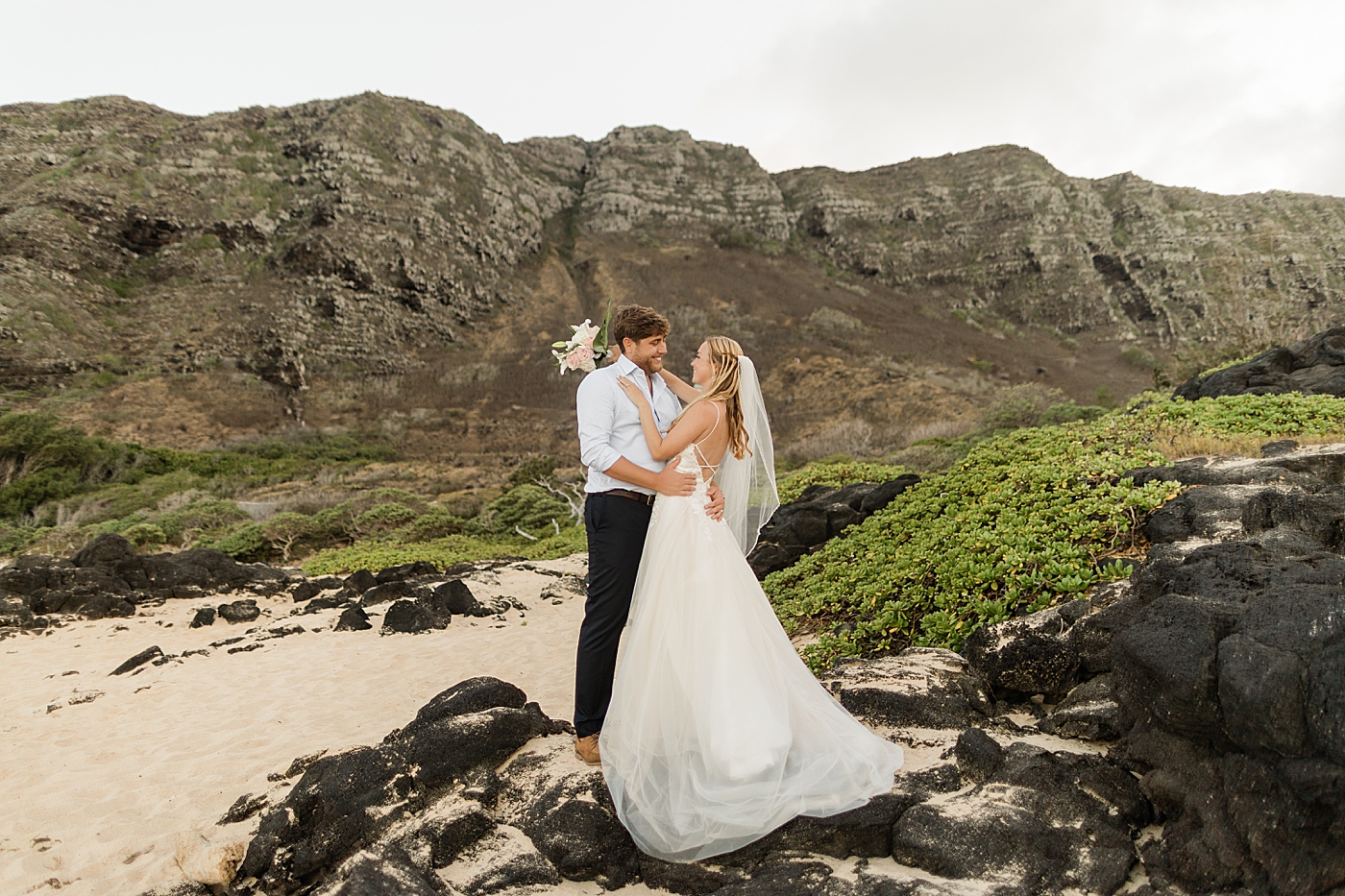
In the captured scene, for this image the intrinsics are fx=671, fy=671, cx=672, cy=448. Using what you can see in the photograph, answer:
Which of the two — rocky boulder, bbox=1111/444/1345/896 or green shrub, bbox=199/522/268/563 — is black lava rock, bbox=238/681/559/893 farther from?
green shrub, bbox=199/522/268/563

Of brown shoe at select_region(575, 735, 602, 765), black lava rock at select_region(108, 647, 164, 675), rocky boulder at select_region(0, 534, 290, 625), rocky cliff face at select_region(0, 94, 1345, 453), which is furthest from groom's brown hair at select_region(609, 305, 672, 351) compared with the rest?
rocky cliff face at select_region(0, 94, 1345, 453)

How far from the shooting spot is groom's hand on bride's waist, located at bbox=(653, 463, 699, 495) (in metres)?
3.34

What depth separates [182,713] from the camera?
5652 millimetres

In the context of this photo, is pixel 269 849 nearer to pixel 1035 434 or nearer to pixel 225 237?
pixel 1035 434

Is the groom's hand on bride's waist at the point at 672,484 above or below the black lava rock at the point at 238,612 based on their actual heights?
above

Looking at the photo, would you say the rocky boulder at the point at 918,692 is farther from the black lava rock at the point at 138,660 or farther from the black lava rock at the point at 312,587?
the black lava rock at the point at 312,587

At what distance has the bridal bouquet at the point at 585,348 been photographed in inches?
154

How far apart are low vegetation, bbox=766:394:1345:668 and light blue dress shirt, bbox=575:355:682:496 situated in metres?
2.52

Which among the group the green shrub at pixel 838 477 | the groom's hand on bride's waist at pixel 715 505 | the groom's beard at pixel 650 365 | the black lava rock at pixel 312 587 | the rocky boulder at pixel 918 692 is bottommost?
the black lava rock at pixel 312 587

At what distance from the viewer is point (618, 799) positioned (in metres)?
2.93

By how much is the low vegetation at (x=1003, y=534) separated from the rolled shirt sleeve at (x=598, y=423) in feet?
8.78

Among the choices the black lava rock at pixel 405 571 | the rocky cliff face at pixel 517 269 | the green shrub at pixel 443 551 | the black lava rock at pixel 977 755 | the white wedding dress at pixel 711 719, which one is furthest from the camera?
the rocky cliff face at pixel 517 269

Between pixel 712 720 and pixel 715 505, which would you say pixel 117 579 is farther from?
pixel 712 720

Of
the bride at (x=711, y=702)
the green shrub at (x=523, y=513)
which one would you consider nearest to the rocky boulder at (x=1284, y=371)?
the bride at (x=711, y=702)
